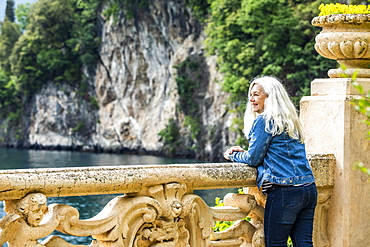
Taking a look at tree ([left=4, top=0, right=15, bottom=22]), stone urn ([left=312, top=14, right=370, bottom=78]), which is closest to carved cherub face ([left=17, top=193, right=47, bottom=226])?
stone urn ([left=312, top=14, right=370, bottom=78])

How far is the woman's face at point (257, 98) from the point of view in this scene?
12.7ft

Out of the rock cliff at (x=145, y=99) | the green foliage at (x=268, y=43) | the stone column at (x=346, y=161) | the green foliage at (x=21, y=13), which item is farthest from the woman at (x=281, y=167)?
the green foliage at (x=21, y=13)

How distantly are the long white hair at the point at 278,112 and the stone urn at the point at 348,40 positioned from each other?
698 millimetres

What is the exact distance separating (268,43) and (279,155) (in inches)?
962

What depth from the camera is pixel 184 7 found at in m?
45.9

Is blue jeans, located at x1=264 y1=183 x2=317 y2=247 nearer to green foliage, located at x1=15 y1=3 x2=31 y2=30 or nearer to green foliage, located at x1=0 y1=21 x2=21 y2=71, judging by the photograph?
green foliage, located at x1=0 y1=21 x2=21 y2=71

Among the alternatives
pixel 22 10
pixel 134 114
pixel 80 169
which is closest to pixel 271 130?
pixel 80 169

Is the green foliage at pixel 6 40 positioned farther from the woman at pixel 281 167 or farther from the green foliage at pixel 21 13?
the woman at pixel 281 167

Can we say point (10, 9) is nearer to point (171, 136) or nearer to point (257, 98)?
point (171, 136)

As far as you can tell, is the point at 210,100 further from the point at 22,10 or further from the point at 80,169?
the point at 80,169

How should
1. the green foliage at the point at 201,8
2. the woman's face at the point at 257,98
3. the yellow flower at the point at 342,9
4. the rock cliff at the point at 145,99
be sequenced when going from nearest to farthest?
the woman's face at the point at 257,98 → the yellow flower at the point at 342,9 → the green foliage at the point at 201,8 → the rock cliff at the point at 145,99

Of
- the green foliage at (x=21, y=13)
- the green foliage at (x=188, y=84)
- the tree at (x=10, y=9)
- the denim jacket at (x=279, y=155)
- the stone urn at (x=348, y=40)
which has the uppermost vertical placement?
the tree at (x=10, y=9)

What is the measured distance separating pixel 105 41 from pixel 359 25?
52.3 m

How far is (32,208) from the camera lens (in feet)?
10.5
